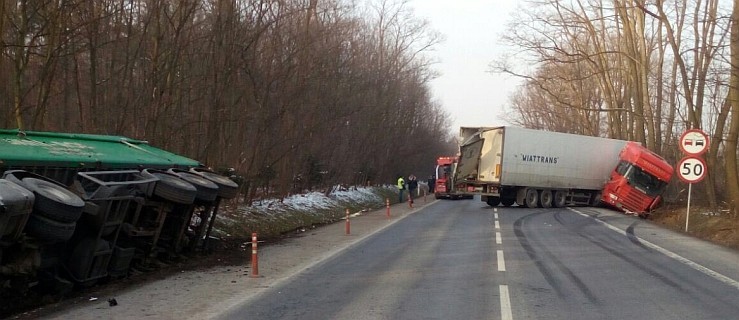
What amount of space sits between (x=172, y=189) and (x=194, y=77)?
1011 cm

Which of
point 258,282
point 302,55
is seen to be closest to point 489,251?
point 258,282

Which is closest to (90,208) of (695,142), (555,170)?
(695,142)

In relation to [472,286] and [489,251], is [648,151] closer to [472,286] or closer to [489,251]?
[489,251]

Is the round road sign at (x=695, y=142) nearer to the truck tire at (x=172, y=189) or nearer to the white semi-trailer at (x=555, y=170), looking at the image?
the white semi-trailer at (x=555, y=170)

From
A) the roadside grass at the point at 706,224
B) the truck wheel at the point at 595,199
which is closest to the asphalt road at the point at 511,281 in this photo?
the roadside grass at the point at 706,224

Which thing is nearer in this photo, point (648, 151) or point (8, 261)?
point (8, 261)

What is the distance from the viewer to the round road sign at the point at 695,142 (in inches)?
784

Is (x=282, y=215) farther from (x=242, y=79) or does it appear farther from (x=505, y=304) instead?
(x=505, y=304)

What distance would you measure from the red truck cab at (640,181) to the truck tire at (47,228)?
2667 cm

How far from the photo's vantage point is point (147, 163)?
1252cm

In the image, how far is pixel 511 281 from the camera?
1048 centimetres

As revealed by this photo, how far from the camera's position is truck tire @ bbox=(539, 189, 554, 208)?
113ft

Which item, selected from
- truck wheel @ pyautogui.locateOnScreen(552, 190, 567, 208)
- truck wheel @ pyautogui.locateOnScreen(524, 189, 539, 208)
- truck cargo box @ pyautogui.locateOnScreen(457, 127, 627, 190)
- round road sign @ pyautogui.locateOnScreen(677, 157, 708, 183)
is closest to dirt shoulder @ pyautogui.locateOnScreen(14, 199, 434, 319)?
round road sign @ pyautogui.locateOnScreen(677, 157, 708, 183)

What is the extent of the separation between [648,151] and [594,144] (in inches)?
141
